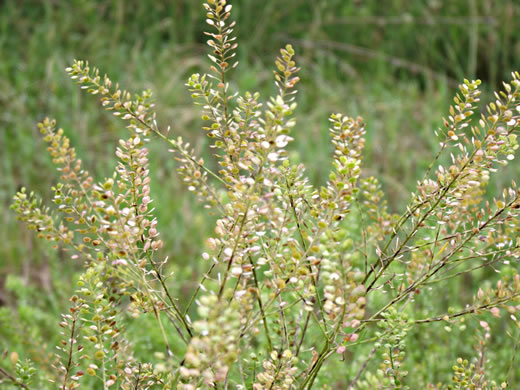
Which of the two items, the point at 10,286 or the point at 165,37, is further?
the point at 165,37

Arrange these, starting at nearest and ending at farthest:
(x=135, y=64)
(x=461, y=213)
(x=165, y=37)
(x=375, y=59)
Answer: (x=461, y=213) → (x=135, y=64) → (x=375, y=59) → (x=165, y=37)

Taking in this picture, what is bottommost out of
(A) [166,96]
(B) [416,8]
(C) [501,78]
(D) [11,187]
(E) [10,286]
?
(E) [10,286]

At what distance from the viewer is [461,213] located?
1511 millimetres

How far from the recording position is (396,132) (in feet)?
14.6

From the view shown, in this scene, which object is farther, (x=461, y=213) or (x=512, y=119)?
(x=461, y=213)

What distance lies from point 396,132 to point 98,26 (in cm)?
263

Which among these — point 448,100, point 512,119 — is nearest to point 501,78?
point 448,100

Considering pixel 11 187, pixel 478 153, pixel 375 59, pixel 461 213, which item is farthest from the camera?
pixel 375 59

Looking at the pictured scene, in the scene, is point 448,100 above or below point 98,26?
below

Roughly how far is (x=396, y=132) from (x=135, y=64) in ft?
6.88

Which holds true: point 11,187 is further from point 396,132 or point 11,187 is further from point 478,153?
point 478,153

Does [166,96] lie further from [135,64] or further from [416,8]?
Result: [416,8]

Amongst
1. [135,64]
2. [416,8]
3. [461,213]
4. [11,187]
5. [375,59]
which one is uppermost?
[416,8]

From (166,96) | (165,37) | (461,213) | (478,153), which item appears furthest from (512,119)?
(165,37)
